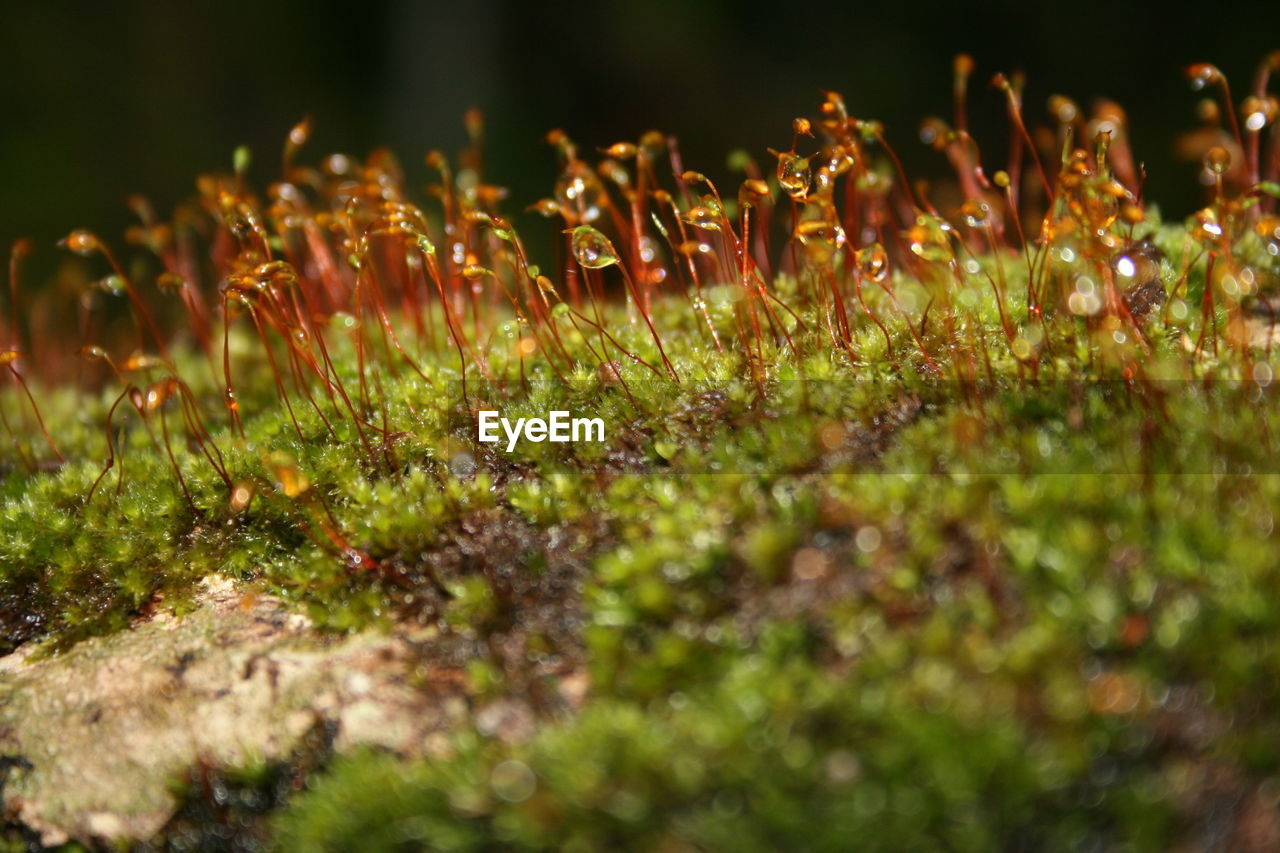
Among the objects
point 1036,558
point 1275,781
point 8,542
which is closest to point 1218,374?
point 1036,558

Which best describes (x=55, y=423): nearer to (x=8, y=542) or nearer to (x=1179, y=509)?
(x=8, y=542)

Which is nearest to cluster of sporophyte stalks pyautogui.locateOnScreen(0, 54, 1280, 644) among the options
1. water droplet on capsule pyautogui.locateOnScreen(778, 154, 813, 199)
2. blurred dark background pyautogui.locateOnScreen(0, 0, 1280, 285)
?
water droplet on capsule pyautogui.locateOnScreen(778, 154, 813, 199)

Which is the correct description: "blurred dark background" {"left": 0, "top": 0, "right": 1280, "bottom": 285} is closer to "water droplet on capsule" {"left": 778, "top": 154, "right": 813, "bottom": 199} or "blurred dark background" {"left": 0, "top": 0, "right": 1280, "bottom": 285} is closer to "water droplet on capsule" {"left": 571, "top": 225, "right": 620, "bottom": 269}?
"water droplet on capsule" {"left": 778, "top": 154, "right": 813, "bottom": 199}

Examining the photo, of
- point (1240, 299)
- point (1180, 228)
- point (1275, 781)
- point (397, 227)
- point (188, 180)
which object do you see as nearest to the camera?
point (1275, 781)

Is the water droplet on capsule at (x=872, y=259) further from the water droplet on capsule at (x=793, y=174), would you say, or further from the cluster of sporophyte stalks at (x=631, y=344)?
the water droplet on capsule at (x=793, y=174)

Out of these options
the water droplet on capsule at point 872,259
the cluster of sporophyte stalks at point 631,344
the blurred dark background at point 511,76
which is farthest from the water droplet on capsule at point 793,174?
the blurred dark background at point 511,76
